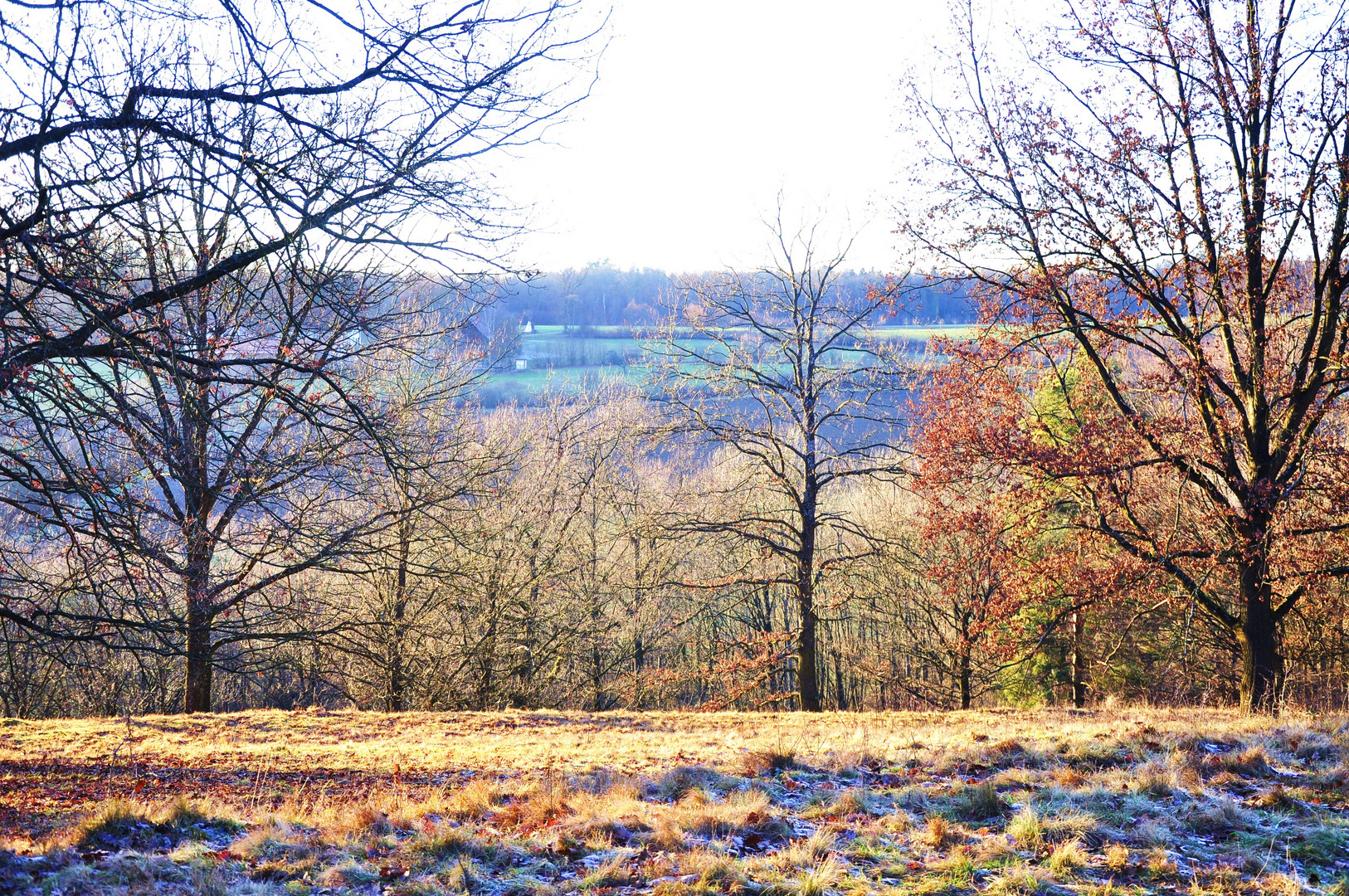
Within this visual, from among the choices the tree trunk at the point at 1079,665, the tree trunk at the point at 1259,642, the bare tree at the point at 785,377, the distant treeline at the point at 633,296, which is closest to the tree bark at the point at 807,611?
the bare tree at the point at 785,377

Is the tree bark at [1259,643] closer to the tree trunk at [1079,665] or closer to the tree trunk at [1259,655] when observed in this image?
the tree trunk at [1259,655]

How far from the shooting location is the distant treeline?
8.52m

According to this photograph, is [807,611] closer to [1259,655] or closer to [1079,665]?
[1079,665]

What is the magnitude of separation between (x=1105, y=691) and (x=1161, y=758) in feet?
58.1

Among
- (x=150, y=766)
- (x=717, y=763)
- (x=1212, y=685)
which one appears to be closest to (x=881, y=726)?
(x=717, y=763)

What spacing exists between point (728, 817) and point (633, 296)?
3494 cm

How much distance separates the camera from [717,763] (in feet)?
22.7

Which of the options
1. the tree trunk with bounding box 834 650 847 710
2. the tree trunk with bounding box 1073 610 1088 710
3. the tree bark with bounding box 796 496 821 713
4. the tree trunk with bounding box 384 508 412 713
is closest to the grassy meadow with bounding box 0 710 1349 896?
the tree bark with bounding box 796 496 821 713

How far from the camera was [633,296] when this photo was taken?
3881 centimetres

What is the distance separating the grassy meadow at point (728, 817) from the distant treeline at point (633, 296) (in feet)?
12.9

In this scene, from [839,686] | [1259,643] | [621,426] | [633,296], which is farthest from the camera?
[633,296]

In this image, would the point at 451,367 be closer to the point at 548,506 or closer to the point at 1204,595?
the point at 548,506

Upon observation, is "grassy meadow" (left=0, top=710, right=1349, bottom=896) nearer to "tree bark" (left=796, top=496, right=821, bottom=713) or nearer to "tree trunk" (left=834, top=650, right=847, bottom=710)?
"tree bark" (left=796, top=496, right=821, bottom=713)

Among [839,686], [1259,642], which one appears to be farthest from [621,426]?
[839,686]
